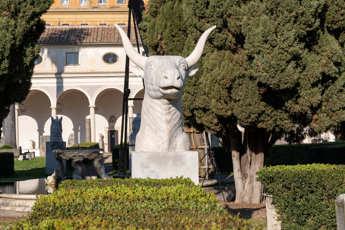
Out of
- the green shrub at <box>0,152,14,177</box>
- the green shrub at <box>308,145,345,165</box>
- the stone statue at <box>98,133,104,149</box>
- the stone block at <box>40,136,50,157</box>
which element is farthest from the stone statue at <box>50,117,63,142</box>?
the stone statue at <box>98,133,104,149</box>

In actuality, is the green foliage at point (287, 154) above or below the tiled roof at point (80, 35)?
below

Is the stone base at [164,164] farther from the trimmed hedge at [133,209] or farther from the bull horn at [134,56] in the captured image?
the bull horn at [134,56]

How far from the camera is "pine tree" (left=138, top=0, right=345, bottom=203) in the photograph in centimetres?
650

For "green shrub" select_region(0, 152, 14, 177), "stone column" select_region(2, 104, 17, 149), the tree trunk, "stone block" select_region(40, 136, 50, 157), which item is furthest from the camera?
"stone block" select_region(40, 136, 50, 157)

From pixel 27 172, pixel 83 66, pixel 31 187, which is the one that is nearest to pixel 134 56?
pixel 31 187

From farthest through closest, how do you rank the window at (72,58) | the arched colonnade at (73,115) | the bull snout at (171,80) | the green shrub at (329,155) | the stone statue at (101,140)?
the arched colonnade at (73,115)
the stone statue at (101,140)
the window at (72,58)
the green shrub at (329,155)
the bull snout at (171,80)

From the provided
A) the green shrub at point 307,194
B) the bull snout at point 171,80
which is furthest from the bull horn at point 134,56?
the green shrub at point 307,194

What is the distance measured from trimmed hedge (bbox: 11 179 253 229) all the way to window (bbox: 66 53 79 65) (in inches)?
1141

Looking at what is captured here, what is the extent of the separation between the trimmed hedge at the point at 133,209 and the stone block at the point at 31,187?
5426 millimetres

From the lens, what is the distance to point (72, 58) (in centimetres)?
3195

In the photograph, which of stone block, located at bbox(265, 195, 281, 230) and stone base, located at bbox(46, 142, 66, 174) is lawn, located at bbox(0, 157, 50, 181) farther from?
stone block, located at bbox(265, 195, 281, 230)

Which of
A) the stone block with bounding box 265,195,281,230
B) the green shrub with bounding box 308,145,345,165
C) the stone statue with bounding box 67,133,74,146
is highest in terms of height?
the stone statue with bounding box 67,133,74,146

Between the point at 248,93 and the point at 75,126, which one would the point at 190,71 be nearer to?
the point at 248,93

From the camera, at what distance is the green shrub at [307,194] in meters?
5.87
